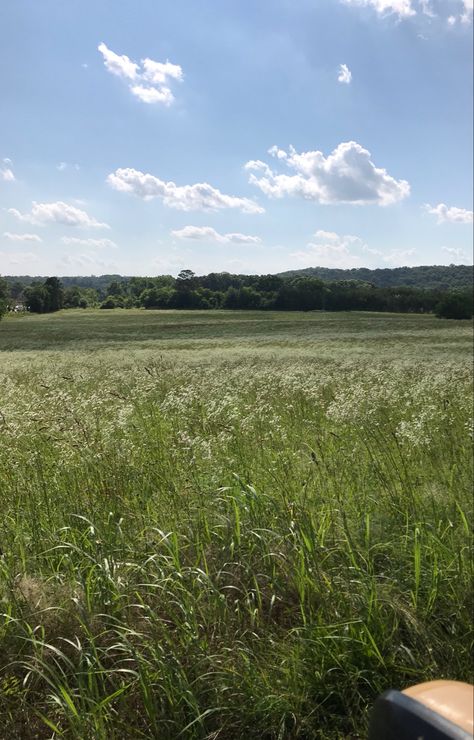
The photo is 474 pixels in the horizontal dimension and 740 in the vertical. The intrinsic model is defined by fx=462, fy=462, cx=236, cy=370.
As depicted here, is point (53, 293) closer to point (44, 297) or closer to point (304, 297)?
point (44, 297)

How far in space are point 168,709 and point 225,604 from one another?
0.66m

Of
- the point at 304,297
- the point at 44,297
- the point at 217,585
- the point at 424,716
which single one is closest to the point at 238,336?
the point at 217,585

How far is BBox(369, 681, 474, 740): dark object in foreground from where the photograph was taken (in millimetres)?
1112

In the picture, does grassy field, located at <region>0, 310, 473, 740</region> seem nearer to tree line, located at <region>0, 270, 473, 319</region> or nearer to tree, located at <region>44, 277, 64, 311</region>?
tree line, located at <region>0, 270, 473, 319</region>

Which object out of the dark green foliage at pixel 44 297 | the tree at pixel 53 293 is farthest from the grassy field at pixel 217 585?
the tree at pixel 53 293

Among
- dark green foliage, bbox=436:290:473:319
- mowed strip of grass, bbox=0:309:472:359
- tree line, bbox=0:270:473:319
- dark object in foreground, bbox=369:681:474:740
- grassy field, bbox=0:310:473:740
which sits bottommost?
grassy field, bbox=0:310:473:740

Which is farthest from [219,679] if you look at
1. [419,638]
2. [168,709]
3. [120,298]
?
[120,298]

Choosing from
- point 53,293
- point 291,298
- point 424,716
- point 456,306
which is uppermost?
point 53,293

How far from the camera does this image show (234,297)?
4454 inches

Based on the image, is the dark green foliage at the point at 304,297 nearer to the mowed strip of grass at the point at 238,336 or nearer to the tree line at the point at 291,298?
the tree line at the point at 291,298

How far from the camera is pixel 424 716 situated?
3.76 feet

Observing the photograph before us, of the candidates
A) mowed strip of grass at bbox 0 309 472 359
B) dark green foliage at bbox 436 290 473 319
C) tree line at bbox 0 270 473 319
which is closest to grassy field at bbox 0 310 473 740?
mowed strip of grass at bbox 0 309 472 359

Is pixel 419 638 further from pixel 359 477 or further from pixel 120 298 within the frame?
pixel 120 298

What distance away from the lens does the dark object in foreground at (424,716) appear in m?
1.11
